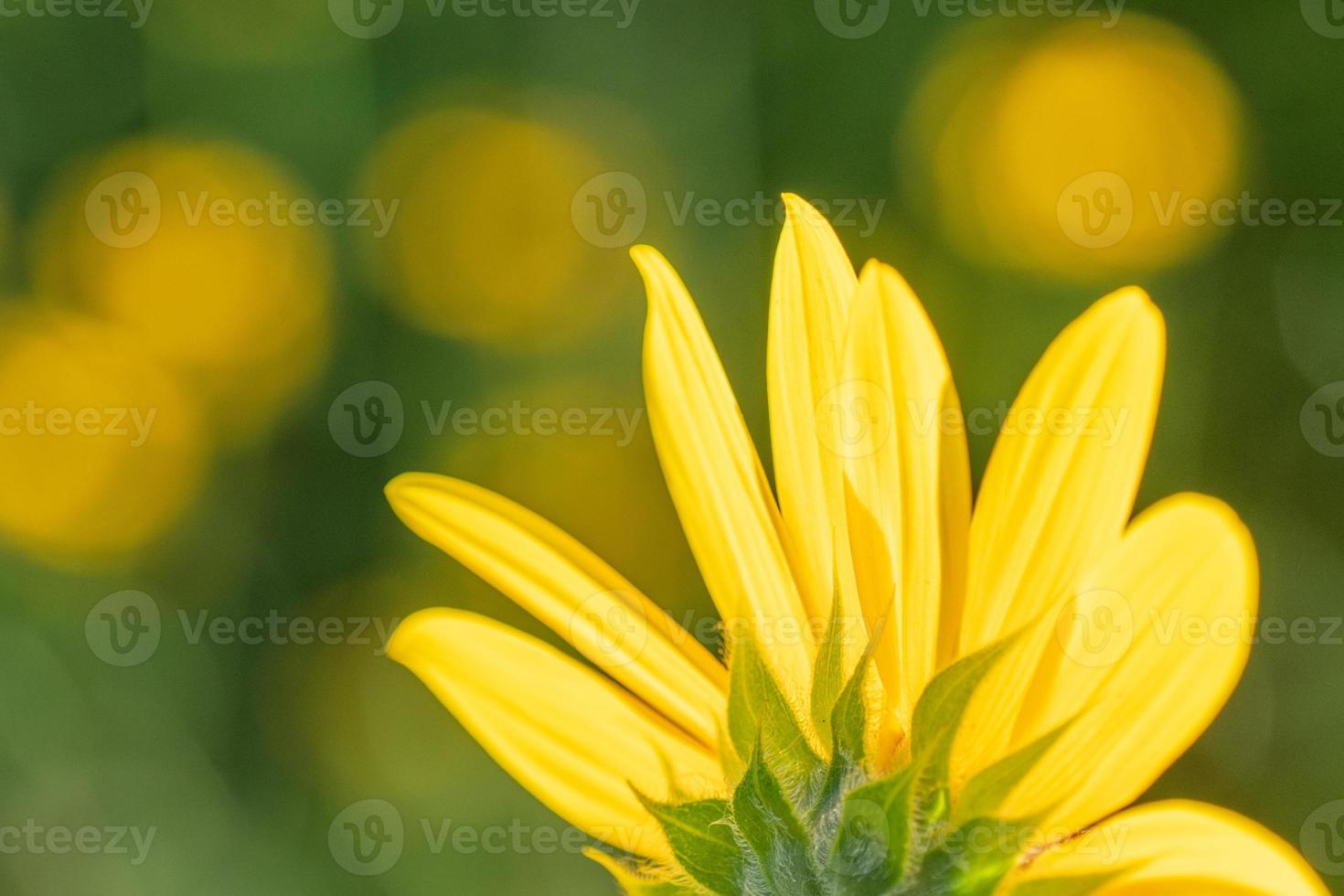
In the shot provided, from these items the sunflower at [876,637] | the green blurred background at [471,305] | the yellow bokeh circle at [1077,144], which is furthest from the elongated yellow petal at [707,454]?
the yellow bokeh circle at [1077,144]

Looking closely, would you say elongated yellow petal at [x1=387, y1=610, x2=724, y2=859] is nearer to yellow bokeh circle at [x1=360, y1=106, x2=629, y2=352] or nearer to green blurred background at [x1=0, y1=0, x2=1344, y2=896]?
green blurred background at [x1=0, y1=0, x2=1344, y2=896]

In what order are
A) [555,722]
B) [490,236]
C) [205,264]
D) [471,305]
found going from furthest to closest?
[205,264]
[490,236]
[471,305]
[555,722]

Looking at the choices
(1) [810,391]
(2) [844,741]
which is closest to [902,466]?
(1) [810,391]

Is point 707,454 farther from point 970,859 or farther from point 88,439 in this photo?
point 88,439

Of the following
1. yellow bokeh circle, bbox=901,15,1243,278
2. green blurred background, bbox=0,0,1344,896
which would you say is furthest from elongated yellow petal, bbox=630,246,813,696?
yellow bokeh circle, bbox=901,15,1243,278

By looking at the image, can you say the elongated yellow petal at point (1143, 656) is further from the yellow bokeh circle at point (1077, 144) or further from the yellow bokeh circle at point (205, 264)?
the yellow bokeh circle at point (205, 264)

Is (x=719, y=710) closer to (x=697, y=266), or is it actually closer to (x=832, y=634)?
(x=832, y=634)
